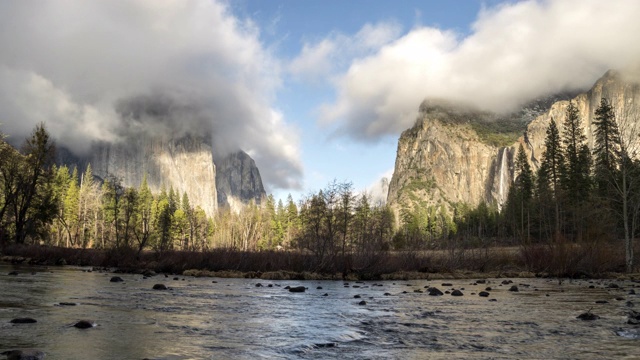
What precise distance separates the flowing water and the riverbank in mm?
12750

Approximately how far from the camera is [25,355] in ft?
15.0

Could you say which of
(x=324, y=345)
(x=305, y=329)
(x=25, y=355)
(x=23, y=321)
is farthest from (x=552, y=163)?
(x=25, y=355)

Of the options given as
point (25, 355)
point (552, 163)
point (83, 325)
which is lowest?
point (83, 325)

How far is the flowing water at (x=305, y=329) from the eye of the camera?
572 centimetres

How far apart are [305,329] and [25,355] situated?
14.3ft

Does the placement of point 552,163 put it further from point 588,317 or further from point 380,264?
point 588,317

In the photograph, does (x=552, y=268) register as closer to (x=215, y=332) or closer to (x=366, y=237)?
(x=366, y=237)

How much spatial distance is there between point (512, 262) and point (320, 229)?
13237 millimetres

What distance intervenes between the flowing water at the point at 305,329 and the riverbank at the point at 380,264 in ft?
41.8

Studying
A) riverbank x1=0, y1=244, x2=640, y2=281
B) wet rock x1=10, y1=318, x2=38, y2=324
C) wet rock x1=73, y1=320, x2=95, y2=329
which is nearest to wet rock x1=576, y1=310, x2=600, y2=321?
wet rock x1=73, y1=320, x2=95, y2=329

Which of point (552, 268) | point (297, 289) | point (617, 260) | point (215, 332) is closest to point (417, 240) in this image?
point (552, 268)

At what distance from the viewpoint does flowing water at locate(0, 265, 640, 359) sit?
5723 millimetres

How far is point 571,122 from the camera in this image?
73.3 meters

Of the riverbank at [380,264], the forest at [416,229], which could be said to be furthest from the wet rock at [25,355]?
the forest at [416,229]
